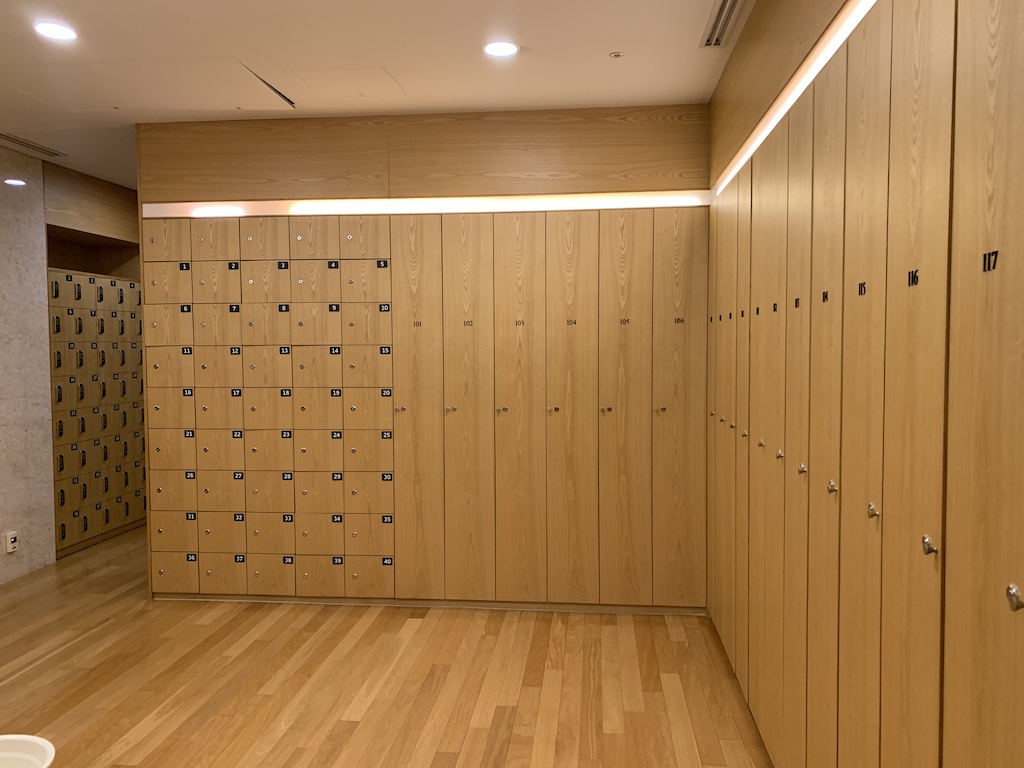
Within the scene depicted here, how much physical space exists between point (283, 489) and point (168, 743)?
75.1 inches

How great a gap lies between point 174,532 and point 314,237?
2.11m

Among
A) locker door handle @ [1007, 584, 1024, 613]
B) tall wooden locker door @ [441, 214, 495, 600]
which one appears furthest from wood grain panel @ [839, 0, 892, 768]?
tall wooden locker door @ [441, 214, 495, 600]

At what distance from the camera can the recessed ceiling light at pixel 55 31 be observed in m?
3.30

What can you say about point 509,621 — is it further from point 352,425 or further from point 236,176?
point 236,176

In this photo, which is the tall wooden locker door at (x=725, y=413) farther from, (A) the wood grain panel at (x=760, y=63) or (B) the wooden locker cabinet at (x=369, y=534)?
(B) the wooden locker cabinet at (x=369, y=534)

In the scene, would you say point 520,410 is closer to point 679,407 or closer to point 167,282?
point 679,407

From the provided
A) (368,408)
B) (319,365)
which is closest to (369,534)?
(368,408)

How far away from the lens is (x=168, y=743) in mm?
3109

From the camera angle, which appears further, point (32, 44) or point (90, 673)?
point (90, 673)

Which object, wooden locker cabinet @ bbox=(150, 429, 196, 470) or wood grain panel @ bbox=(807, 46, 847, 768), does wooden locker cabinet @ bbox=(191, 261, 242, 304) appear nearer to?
wooden locker cabinet @ bbox=(150, 429, 196, 470)

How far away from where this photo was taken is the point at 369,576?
480 centimetres

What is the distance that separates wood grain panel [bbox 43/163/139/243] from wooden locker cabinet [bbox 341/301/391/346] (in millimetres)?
2781

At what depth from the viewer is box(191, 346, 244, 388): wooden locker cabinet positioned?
4828mm

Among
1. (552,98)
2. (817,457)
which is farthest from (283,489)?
(817,457)
